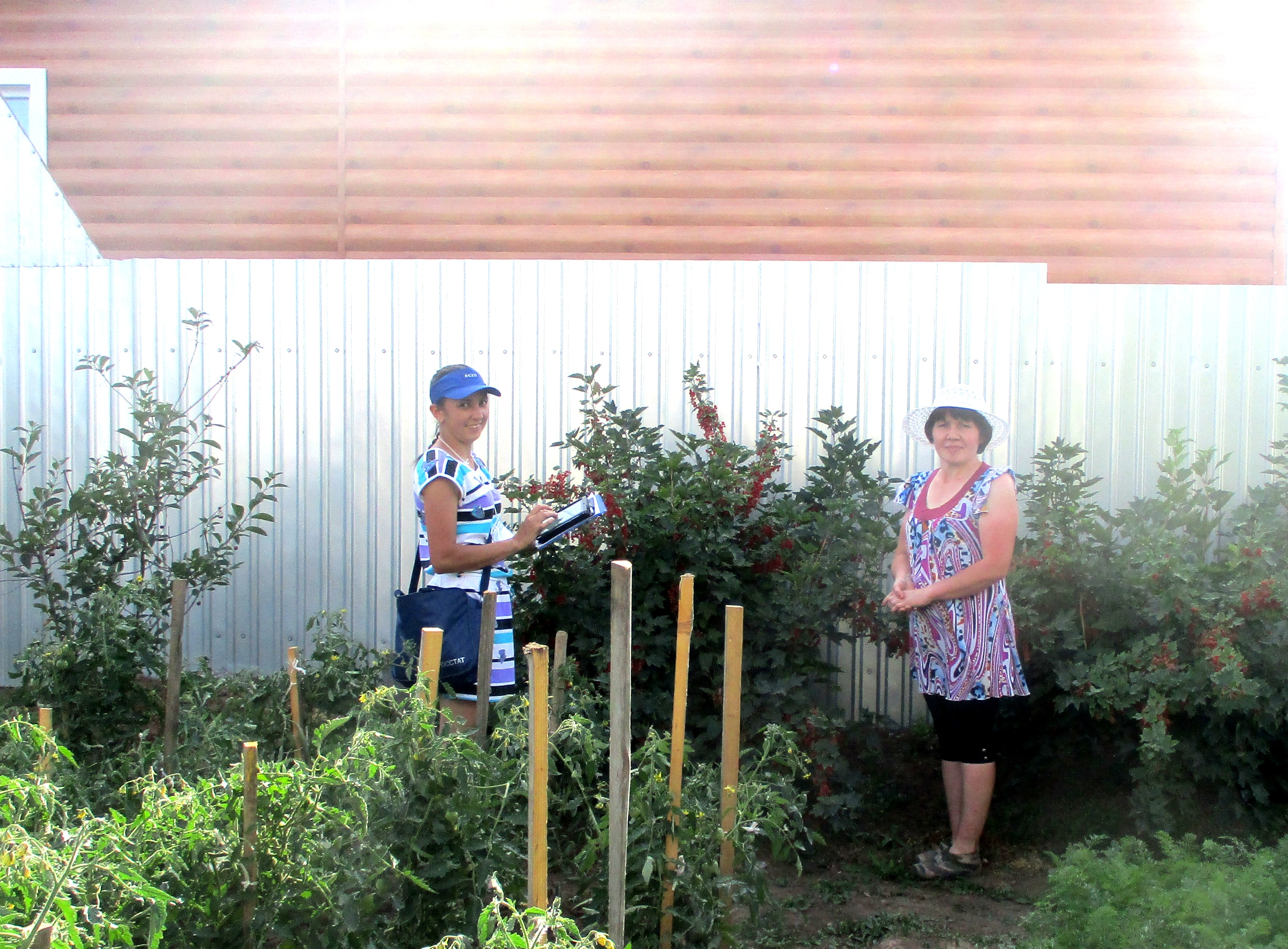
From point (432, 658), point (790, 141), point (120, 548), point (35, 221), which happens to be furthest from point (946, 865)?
point (35, 221)

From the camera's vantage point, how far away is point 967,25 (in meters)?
5.97

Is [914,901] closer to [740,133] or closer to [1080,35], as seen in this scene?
[740,133]

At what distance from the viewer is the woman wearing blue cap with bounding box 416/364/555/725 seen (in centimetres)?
318

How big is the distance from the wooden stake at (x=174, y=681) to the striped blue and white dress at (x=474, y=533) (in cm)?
70

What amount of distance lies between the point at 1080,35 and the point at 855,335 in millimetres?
2587

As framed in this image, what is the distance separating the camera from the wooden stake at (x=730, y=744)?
2658 millimetres

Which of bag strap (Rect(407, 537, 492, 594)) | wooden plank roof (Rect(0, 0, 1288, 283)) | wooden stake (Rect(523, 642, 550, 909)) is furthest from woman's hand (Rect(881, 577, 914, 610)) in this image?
wooden plank roof (Rect(0, 0, 1288, 283))

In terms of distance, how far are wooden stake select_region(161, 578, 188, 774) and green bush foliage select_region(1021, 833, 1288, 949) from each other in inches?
93.3

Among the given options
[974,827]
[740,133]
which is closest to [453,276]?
[740,133]

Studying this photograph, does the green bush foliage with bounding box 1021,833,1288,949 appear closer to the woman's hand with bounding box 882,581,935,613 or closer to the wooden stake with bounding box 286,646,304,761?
the woman's hand with bounding box 882,581,935,613

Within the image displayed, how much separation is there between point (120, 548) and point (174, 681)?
161 cm

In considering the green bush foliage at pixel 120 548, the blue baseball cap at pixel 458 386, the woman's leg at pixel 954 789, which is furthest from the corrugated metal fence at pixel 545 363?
the blue baseball cap at pixel 458 386

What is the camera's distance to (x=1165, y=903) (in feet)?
8.09

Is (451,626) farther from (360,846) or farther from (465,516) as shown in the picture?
(360,846)
